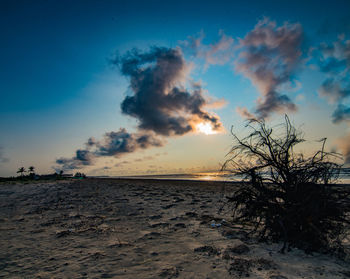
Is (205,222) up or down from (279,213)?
down

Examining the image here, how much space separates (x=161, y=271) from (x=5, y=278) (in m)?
2.35

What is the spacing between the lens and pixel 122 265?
3.24 metres

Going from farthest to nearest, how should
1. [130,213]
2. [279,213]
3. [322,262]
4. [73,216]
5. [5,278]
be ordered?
[130,213] < [73,216] < [279,213] < [322,262] < [5,278]

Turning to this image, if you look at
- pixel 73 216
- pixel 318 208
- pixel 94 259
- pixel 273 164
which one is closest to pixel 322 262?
pixel 318 208

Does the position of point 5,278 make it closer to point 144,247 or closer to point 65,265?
point 65,265

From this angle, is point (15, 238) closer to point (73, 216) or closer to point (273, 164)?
point (73, 216)

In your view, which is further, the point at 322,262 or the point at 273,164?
the point at 273,164

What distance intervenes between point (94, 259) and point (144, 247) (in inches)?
40.3

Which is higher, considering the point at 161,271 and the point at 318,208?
the point at 318,208

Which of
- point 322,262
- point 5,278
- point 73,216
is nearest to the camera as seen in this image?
point 5,278

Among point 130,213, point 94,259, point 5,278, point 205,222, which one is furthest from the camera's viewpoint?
point 130,213

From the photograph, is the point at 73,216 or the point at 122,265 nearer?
the point at 122,265

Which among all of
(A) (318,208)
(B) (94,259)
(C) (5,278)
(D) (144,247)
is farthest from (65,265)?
(A) (318,208)

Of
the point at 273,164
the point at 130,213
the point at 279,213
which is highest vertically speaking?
the point at 273,164
